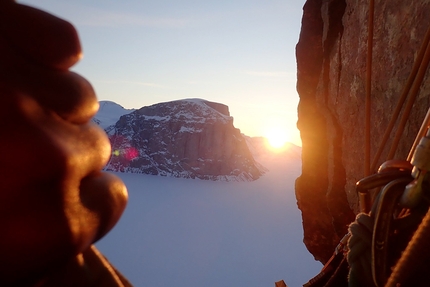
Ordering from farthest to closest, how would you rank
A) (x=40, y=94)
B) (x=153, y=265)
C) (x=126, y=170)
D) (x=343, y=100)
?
1. (x=126, y=170)
2. (x=153, y=265)
3. (x=343, y=100)
4. (x=40, y=94)

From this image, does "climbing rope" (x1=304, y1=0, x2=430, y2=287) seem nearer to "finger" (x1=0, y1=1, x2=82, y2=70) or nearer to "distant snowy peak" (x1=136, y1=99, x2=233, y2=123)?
"finger" (x1=0, y1=1, x2=82, y2=70)

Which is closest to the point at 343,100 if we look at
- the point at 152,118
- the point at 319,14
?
the point at 319,14

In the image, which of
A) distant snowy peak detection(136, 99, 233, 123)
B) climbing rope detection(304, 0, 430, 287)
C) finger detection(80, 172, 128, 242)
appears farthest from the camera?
distant snowy peak detection(136, 99, 233, 123)

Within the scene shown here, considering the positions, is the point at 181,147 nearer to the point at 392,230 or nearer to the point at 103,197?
the point at 392,230

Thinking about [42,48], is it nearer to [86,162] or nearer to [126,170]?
[86,162]

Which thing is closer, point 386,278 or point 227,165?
point 386,278

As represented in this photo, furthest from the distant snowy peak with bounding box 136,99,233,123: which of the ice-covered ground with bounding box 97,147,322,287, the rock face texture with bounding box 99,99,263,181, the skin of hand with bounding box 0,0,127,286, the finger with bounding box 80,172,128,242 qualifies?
the skin of hand with bounding box 0,0,127,286

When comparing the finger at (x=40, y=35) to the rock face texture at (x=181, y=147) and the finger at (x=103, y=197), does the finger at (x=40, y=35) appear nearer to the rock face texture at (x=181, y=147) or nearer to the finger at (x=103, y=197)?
the finger at (x=103, y=197)
